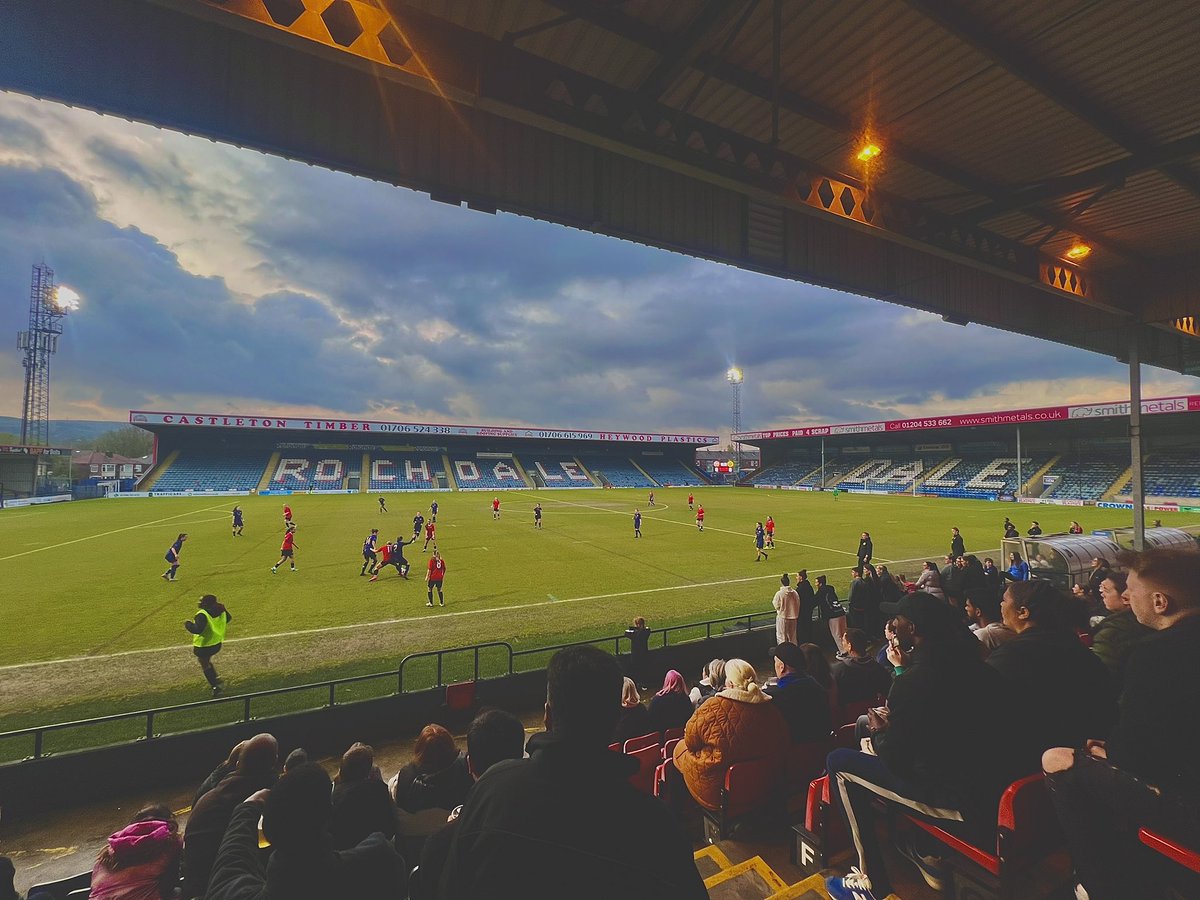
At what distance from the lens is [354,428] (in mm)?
63812

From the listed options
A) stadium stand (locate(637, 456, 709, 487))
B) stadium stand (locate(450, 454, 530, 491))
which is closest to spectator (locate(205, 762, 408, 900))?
stadium stand (locate(450, 454, 530, 491))

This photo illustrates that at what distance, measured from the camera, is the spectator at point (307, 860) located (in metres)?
1.83

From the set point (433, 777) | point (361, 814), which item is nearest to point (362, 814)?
point (361, 814)

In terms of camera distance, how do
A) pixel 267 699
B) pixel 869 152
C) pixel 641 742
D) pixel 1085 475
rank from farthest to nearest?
pixel 1085 475, pixel 267 699, pixel 869 152, pixel 641 742

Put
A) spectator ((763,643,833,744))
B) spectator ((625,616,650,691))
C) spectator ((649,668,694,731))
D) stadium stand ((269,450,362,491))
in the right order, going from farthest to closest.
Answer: stadium stand ((269,450,362,491)), spectator ((625,616,650,691)), spectator ((649,668,694,731)), spectator ((763,643,833,744))

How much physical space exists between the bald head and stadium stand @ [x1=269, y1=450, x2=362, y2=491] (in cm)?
6095

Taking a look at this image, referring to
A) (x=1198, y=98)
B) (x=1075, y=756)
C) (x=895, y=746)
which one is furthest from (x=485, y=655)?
(x=1198, y=98)

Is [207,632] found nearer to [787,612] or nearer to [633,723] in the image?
[633,723]

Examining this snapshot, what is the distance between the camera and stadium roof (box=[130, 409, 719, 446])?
5547 centimetres

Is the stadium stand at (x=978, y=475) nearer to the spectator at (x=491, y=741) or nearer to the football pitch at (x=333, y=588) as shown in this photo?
the football pitch at (x=333, y=588)

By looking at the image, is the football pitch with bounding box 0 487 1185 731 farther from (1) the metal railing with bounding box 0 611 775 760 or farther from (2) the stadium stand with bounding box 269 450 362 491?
(2) the stadium stand with bounding box 269 450 362 491

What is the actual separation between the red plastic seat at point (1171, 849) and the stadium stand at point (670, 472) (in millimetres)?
72076

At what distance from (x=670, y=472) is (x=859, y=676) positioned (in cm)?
7546

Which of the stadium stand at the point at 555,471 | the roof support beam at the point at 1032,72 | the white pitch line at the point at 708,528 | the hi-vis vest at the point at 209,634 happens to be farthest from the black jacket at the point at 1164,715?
the stadium stand at the point at 555,471
